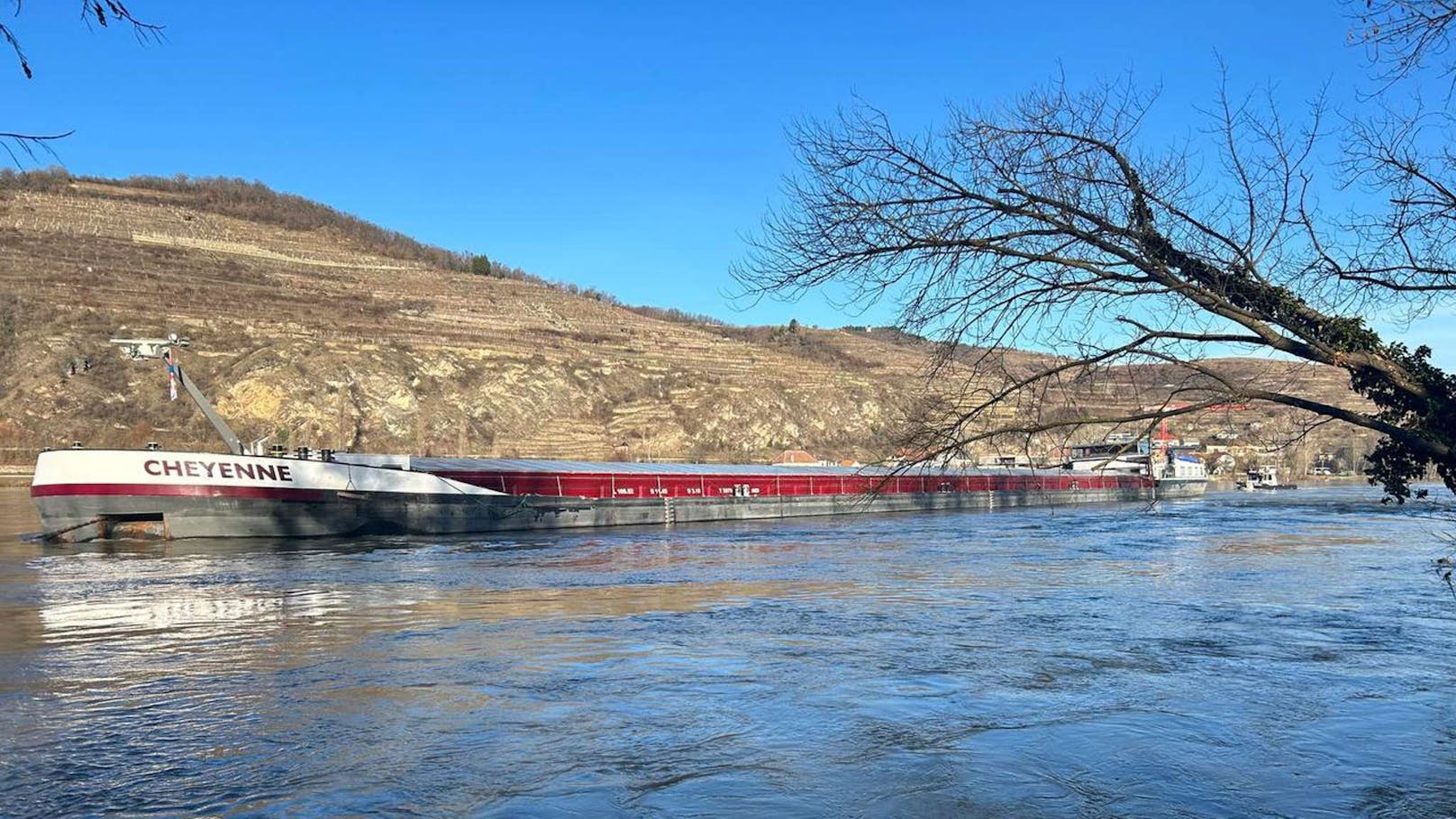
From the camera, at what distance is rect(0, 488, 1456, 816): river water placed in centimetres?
711

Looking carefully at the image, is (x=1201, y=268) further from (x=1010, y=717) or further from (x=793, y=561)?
(x=793, y=561)

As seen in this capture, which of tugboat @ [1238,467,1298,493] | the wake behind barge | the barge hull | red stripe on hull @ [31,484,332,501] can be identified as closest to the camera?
red stripe on hull @ [31,484,332,501]

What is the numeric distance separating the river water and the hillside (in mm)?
34983

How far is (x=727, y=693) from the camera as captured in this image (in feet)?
33.8

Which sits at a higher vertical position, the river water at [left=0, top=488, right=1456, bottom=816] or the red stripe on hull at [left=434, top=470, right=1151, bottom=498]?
the red stripe on hull at [left=434, top=470, right=1151, bottom=498]

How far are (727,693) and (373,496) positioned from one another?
24563 millimetres

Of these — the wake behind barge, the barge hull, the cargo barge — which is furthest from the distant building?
the barge hull

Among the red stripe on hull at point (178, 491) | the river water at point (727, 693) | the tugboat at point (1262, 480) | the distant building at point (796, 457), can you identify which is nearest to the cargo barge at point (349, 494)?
the red stripe on hull at point (178, 491)

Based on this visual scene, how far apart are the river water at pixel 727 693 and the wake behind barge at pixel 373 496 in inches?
187

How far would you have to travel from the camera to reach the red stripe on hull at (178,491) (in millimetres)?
28297

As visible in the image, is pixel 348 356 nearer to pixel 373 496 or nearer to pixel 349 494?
pixel 373 496

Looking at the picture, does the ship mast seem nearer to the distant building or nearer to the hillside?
the hillside

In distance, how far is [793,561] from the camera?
83.2ft

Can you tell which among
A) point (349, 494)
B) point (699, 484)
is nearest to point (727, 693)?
point (349, 494)
